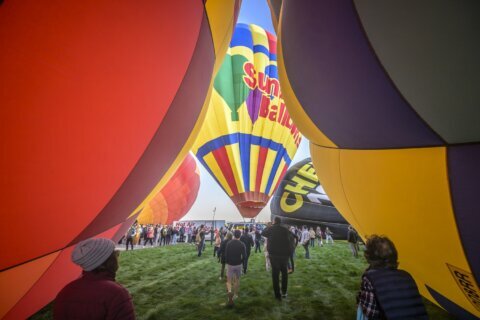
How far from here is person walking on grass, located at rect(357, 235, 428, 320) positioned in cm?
163

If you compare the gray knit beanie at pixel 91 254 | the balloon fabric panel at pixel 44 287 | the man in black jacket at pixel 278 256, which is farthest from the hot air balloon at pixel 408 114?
the balloon fabric panel at pixel 44 287

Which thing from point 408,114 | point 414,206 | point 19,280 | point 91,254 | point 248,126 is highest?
point 248,126

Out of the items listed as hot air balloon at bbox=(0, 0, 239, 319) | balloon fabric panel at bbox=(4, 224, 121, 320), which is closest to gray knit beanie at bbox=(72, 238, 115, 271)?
hot air balloon at bbox=(0, 0, 239, 319)

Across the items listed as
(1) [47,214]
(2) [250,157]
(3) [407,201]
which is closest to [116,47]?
(1) [47,214]

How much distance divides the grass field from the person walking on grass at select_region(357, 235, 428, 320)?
2597 millimetres

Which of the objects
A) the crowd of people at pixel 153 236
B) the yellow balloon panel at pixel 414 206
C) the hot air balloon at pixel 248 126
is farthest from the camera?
the crowd of people at pixel 153 236

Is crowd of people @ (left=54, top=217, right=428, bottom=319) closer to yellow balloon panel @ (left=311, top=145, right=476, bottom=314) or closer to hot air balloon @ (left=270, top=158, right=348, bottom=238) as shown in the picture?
yellow balloon panel @ (left=311, top=145, right=476, bottom=314)

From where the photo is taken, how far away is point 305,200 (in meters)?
15.6

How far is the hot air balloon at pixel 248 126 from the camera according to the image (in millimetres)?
10695

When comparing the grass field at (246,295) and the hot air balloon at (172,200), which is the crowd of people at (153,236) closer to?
the hot air balloon at (172,200)

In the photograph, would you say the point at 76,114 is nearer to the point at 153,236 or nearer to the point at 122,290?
the point at 122,290

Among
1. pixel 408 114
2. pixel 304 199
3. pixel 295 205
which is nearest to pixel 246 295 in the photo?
pixel 408 114

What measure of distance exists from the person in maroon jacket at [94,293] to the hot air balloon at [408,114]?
2402mm

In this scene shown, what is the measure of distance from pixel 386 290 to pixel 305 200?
46.9 ft
